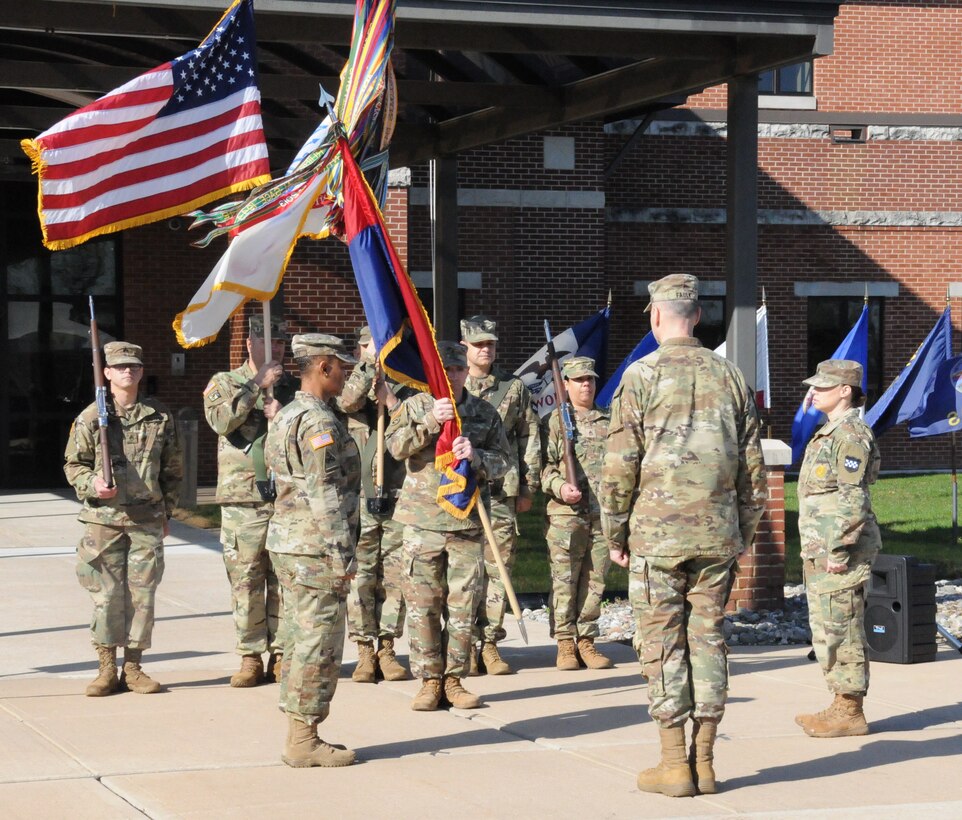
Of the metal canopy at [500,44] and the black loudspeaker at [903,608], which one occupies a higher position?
the metal canopy at [500,44]

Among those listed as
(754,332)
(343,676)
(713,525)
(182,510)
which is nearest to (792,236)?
(182,510)

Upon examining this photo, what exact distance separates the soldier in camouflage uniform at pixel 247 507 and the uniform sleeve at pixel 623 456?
8.67 ft

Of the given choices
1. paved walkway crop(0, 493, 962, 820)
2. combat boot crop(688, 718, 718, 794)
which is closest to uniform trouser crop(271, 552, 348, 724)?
paved walkway crop(0, 493, 962, 820)

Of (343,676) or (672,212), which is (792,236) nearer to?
(672,212)

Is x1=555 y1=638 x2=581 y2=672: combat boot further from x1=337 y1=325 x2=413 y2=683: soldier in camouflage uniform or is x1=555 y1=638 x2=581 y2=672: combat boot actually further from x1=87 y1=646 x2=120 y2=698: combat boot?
x1=87 y1=646 x2=120 y2=698: combat boot

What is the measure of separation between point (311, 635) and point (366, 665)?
2240mm

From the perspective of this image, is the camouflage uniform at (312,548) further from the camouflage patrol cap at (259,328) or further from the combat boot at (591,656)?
the combat boot at (591,656)

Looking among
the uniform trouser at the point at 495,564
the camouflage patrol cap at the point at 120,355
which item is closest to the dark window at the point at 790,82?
the uniform trouser at the point at 495,564

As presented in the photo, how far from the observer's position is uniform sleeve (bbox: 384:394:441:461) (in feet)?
24.8

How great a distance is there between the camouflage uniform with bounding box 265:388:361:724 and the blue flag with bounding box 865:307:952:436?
28.7 ft

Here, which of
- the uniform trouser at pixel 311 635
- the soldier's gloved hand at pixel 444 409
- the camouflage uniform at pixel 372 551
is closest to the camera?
the uniform trouser at pixel 311 635

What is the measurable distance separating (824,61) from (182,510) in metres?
13.9

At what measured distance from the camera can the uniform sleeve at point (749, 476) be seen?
627 centimetres

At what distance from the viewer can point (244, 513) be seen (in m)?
8.41
